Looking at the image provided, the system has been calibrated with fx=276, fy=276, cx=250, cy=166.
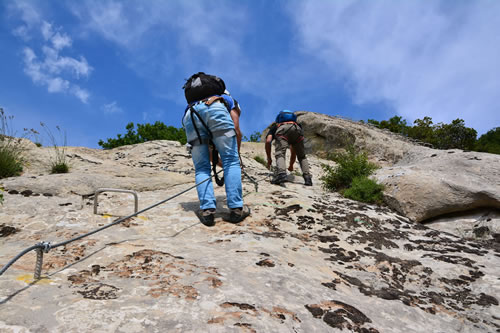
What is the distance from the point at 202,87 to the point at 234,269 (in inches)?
94.8

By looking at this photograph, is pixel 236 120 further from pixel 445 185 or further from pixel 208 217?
pixel 445 185

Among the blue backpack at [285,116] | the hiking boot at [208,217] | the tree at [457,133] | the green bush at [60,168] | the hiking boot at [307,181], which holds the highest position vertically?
the tree at [457,133]

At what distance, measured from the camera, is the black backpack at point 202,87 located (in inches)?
138

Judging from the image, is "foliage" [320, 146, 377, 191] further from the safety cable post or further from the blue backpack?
the safety cable post

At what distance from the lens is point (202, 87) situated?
3492mm

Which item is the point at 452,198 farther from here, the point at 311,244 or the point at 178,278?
the point at 178,278

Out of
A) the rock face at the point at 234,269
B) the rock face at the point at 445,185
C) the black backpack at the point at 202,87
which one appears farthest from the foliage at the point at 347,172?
the black backpack at the point at 202,87

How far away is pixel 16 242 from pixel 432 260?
3.97m

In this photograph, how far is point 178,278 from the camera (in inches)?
64.4

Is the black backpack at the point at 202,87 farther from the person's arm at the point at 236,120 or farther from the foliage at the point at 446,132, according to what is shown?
the foliage at the point at 446,132

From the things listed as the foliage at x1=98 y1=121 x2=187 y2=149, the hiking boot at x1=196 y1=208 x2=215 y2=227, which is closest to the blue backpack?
the hiking boot at x1=196 y1=208 x2=215 y2=227

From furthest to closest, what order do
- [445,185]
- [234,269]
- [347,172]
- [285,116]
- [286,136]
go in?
[285,116]
[286,136]
[347,172]
[445,185]
[234,269]

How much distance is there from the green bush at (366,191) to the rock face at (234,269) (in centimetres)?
75

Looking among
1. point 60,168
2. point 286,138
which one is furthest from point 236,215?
point 60,168
